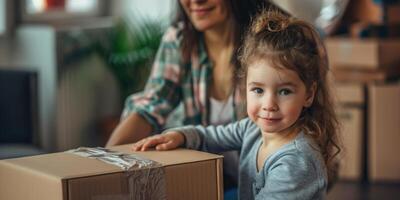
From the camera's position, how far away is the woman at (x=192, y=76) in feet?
7.52

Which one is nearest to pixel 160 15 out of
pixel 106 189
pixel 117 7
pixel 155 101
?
pixel 117 7

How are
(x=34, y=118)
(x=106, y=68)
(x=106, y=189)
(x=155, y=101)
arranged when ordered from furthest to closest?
(x=106, y=68) → (x=34, y=118) → (x=155, y=101) → (x=106, y=189)

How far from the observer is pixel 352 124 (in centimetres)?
447

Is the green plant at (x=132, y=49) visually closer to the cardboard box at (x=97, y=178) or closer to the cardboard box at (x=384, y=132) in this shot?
the cardboard box at (x=384, y=132)

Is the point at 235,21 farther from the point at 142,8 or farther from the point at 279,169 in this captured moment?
the point at 142,8

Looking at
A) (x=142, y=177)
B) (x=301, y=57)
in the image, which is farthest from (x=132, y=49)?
(x=142, y=177)

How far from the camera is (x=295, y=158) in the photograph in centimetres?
168

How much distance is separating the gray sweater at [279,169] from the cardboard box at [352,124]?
258cm

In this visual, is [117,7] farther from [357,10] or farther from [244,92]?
[244,92]

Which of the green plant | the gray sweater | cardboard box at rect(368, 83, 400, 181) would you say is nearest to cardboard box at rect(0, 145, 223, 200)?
the gray sweater

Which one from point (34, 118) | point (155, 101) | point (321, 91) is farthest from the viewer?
point (34, 118)

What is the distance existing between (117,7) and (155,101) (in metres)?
2.53

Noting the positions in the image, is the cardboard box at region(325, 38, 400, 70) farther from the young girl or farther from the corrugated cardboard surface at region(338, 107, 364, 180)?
the young girl

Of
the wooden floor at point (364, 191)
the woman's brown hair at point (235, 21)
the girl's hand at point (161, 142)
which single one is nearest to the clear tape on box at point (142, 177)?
the girl's hand at point (161, 142)
